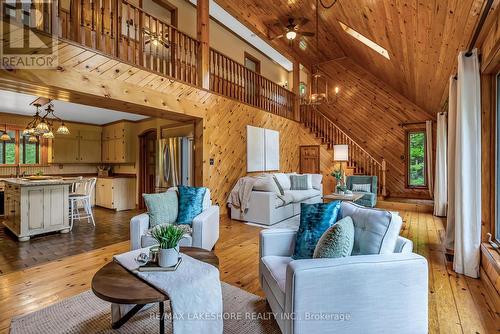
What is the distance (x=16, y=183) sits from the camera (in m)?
3.80

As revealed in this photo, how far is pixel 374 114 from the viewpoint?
7797 millimetres

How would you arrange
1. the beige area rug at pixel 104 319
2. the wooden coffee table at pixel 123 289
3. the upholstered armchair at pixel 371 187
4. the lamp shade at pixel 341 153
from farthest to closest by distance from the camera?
1. the lamp shade at pixel 341 153
2. the upholstered armchair at pixel 371 187
3. the beige area rug at pixel 104 319
4. the wooden coffee table at pixel 123 289

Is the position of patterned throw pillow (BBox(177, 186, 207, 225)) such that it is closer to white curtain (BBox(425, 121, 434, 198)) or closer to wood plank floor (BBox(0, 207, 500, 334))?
wood plank floor (BBox(0, 207, 500, 334))

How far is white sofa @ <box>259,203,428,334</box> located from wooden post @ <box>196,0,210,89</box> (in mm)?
4241

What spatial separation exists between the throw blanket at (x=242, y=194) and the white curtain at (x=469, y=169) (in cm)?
332

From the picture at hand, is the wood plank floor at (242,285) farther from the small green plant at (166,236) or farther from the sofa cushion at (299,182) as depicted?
the sofa cushion at (299,182)

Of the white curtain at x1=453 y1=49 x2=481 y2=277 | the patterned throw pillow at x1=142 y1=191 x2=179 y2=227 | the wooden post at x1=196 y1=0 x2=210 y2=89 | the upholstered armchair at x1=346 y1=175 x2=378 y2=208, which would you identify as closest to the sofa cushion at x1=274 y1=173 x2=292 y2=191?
the upholstered armchair at x1=346 y1=175 x2=378 y2=208

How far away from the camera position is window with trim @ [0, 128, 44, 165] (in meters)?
6.22

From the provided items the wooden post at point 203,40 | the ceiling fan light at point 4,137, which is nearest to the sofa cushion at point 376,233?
the wooden post at point 203,40

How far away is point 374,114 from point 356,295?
758 cm

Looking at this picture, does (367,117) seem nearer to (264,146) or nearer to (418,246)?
(264,146)

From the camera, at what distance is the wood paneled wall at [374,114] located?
288 inches

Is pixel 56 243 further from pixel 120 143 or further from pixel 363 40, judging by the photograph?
pixel 363 40

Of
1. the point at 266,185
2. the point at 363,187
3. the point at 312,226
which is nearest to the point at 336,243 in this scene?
the point at 312,226
